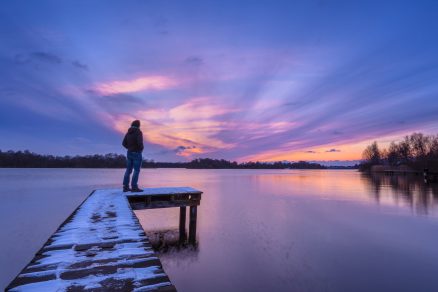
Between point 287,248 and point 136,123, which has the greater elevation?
point 136,123

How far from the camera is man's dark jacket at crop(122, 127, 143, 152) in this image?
1123cm

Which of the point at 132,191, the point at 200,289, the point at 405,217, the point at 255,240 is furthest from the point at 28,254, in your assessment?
the point at 405,217

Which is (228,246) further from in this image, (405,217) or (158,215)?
(405,217)

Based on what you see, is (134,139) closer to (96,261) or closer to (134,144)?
(134,144)

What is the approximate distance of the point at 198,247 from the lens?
12031 mm

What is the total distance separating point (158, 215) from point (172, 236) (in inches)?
201

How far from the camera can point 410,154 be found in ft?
336

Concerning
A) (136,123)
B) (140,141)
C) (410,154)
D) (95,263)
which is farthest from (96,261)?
(410,154)

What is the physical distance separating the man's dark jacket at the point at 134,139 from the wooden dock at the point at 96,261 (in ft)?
15.8

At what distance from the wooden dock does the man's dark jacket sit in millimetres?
4808

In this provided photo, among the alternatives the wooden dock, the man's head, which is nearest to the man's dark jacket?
the man's head

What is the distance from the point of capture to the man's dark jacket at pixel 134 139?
1123 centimetres

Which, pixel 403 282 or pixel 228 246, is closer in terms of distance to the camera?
pixel 403 282

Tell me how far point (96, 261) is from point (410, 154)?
12289 centimetres
